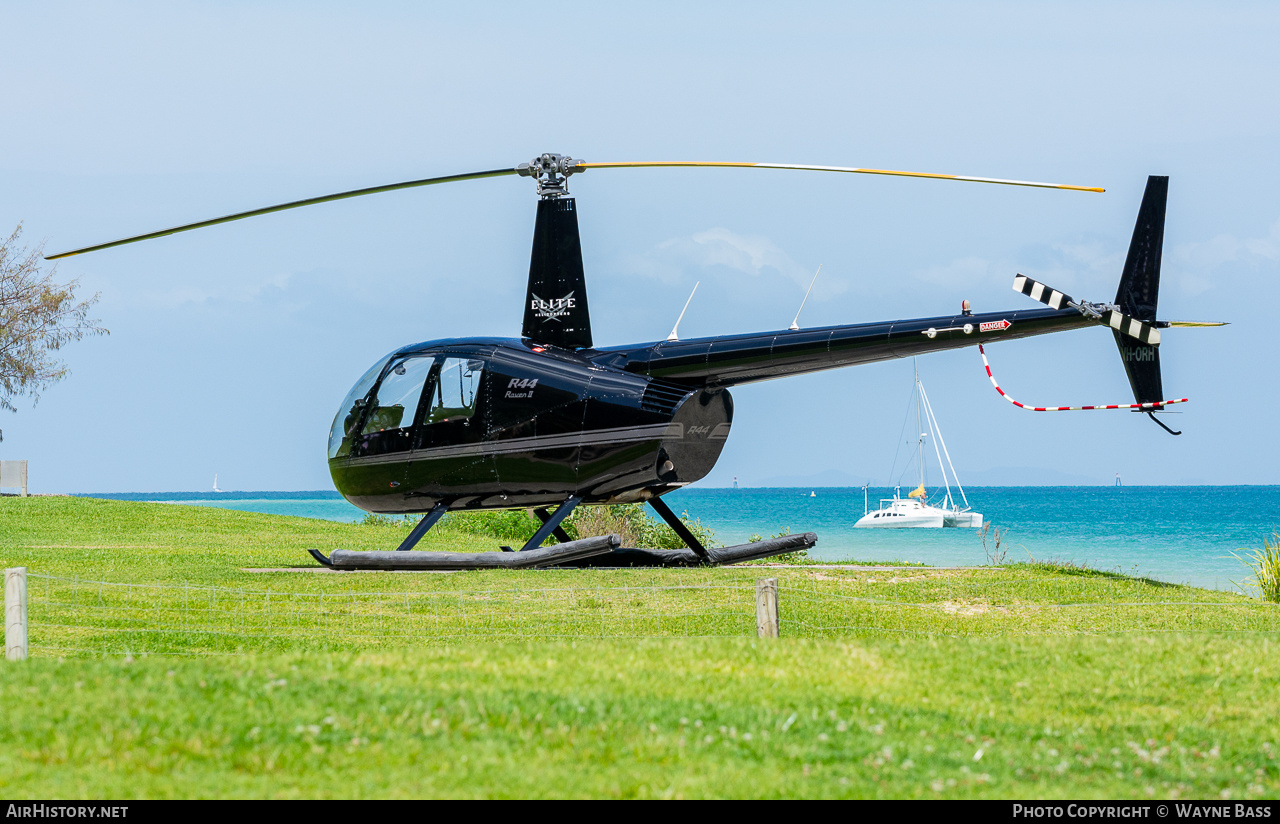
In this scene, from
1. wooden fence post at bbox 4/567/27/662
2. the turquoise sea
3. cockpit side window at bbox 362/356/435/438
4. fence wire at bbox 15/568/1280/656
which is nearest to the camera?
wooden fence post at bbox 4/567/27/662

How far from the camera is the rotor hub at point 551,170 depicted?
50.7 feet

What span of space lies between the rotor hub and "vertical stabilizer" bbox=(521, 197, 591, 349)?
144 mm

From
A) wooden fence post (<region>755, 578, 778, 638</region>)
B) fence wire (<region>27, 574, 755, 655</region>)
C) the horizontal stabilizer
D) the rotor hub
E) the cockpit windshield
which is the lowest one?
fence wire (<region>27, 574, 755, 655</region>)

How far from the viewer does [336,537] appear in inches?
1085

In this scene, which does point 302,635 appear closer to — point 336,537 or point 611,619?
point 611,619

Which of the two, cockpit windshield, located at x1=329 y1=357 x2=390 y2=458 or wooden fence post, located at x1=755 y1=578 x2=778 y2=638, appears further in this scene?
cockpit windshield, located at x1=329 y1=357 x2=390 y2=458

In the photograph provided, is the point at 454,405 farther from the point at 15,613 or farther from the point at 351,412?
the point at 15,613

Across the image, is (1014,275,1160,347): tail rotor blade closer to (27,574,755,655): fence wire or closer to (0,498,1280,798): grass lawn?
(0,498,1280,798): grass lawn

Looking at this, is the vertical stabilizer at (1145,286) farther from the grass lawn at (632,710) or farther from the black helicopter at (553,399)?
the grass lawn at (632,710)

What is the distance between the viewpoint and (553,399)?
1525 centimetres

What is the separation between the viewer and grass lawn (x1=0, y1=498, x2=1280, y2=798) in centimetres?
584

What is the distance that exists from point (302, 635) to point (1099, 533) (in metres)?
61.9

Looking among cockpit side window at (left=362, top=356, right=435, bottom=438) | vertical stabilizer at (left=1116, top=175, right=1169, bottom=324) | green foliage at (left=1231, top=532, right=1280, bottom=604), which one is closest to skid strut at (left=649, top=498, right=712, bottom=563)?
cockpit side window at (left=362, top=356, right=435, bottom=438)
